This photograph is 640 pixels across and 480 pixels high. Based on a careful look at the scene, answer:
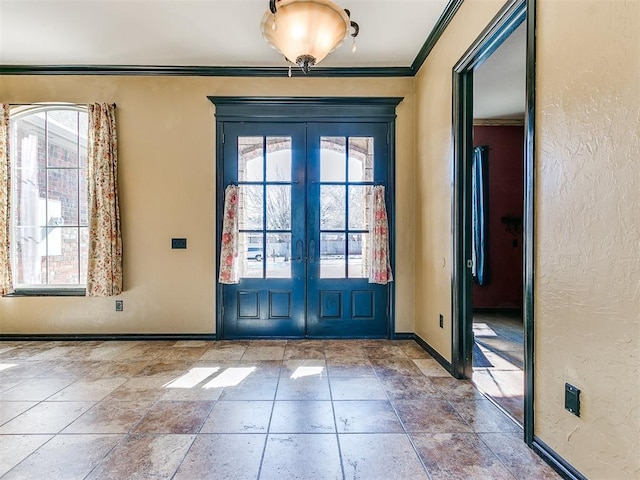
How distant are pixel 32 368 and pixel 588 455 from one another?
4.04 meters

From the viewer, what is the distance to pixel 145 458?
1.90 meters

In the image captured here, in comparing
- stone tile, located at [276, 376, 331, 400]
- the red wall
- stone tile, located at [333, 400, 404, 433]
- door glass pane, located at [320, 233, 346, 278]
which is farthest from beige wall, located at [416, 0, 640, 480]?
the red wall

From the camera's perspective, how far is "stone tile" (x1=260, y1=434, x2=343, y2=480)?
5.78 feet

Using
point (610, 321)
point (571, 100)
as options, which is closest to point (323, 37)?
point (571, 100)

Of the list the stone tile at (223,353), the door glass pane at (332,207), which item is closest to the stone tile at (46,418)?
the stone tile at (223,353)

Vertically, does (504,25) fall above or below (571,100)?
above

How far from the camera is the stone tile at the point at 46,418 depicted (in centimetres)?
218

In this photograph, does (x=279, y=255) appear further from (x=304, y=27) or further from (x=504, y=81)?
(x=504, y=81)

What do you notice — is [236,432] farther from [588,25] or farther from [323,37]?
[588,25]

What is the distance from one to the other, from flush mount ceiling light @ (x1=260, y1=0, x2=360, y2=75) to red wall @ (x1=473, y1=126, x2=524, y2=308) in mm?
4211

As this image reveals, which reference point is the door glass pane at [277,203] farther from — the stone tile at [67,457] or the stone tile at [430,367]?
the stone tile at [67,457]

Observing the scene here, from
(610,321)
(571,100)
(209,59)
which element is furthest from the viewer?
(209,59)

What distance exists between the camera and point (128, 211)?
13.1 feet

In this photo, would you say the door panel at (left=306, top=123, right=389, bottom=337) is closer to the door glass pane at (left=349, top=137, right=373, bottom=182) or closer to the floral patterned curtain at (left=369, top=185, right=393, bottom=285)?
the door glass pane at (left=349, top=137, right=373, bottom=182)
